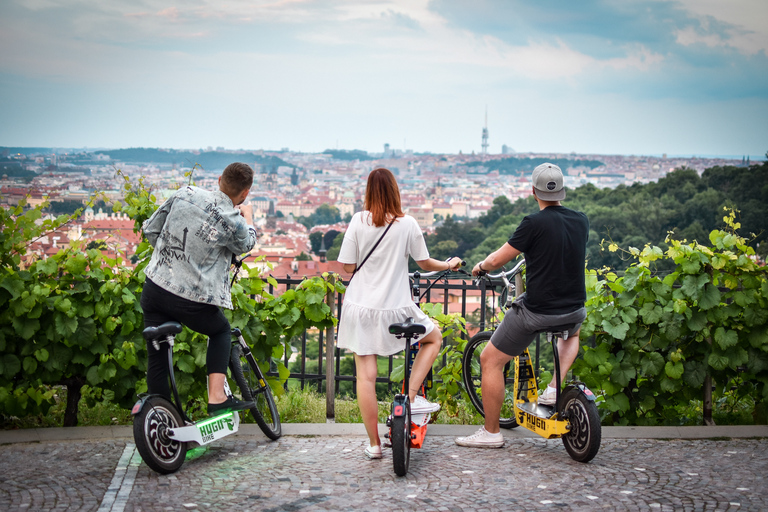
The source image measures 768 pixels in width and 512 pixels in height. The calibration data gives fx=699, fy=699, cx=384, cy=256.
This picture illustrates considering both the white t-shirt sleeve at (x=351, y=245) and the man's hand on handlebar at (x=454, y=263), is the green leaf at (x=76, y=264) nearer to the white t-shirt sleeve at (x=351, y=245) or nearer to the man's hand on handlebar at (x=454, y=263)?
the white t-shirt sleeve at (x=351, y=245)

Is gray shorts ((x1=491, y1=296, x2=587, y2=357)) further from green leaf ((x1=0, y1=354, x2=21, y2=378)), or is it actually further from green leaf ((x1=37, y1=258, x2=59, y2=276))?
green leaf ((x1=0, y1=354, x2=21, y2=378))

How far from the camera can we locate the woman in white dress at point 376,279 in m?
3.47

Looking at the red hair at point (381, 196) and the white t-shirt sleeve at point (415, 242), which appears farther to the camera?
the white t-shirt sleeve at point (415, 242)

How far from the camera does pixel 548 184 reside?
11.6 ft

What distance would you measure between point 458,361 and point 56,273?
8.41 ft

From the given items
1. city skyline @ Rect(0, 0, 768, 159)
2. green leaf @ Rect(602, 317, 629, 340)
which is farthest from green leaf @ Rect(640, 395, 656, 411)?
city skyline @ Rect(0, 0, 768, 159)


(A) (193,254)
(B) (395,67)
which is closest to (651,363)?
(A) (193,254)

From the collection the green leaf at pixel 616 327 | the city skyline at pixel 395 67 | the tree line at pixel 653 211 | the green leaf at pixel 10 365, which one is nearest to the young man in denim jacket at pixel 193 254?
the green leaf at pixel 10 365

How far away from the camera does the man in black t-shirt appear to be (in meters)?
3.47

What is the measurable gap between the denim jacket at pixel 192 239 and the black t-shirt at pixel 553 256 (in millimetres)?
1439

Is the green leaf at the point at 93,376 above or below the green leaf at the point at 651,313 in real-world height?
below

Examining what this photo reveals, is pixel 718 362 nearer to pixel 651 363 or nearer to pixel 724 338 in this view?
pixel 724 338

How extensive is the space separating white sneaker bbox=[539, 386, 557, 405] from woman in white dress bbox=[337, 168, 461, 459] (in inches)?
30.8

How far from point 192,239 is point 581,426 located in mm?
2166
